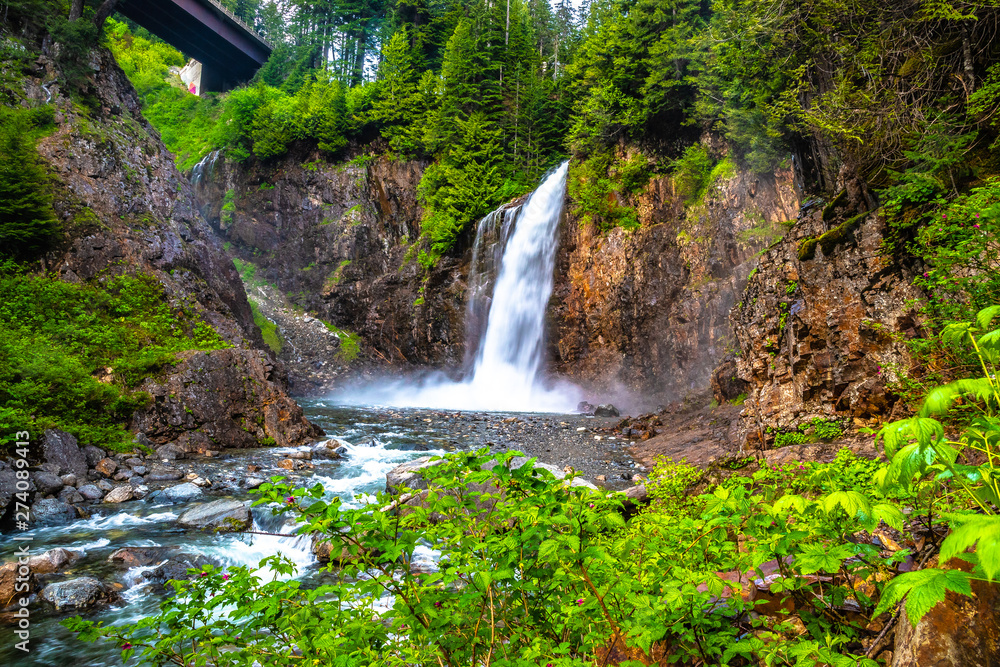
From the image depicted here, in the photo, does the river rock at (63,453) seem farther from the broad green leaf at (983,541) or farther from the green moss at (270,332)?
the green moss at (270,332)

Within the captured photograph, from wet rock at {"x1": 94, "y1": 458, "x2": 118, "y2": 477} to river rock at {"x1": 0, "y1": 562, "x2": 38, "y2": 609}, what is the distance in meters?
3.63

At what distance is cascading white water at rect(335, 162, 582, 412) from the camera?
20516 mm

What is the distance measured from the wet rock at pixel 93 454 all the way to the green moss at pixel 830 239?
483 inches

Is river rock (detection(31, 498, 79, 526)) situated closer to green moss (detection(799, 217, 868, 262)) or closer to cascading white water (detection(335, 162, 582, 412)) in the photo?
green moss (detection(799, 217, 868, 262))

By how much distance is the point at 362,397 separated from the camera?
2420 cm

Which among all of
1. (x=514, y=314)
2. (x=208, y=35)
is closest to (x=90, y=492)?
(x=514, y=314)

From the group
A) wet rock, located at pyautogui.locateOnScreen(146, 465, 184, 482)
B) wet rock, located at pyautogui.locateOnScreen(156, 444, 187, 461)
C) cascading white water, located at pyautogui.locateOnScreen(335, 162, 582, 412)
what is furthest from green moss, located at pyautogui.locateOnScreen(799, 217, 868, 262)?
cascading white water, located at pyautogui.locateOnScreen(335, 162, 582, 412)

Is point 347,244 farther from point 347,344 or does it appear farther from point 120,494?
point 120,494

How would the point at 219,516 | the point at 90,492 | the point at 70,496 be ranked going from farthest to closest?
the point at 90,492, the point at 70,496, the point at 219,516

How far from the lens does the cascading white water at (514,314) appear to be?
2052 cm

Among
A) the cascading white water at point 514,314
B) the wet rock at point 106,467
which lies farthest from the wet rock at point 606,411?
the wet rock at point 106,467

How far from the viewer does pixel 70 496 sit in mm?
6785

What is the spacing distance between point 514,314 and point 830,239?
14.7 m

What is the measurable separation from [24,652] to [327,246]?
27.3m
